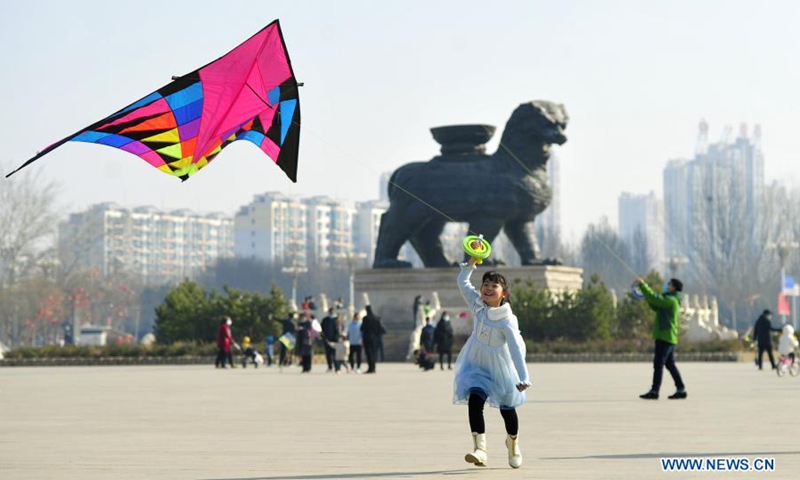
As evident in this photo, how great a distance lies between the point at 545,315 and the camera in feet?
150

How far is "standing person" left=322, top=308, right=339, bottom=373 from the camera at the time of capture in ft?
117

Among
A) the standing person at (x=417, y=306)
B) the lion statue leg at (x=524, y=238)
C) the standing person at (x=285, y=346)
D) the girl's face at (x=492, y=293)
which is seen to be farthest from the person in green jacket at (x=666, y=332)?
the lion statue leg at (x=524, y=238)

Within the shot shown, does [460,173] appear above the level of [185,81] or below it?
above

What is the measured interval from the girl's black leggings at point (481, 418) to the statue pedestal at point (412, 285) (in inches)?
1413

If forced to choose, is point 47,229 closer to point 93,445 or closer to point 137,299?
point 137,299

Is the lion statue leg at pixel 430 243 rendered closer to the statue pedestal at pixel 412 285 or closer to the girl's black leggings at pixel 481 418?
the statue pedestal at pixel 412 285

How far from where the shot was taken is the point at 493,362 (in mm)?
12352

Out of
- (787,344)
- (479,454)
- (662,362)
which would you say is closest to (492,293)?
(479,454)

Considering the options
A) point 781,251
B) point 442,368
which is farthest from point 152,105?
point 781,251

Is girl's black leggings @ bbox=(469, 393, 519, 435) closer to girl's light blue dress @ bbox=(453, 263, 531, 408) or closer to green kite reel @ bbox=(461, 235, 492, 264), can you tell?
girl's light blue dress @ bbox=(453, 263, 531, 408)

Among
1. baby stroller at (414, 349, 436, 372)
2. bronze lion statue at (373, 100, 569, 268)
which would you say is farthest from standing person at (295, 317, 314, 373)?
bronze lion statue at (373, 100, 569, 268)

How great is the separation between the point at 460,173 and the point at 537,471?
3621 centimetres

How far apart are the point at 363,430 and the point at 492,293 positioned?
153 inches

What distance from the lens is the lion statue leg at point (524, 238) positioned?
48.3 meters
